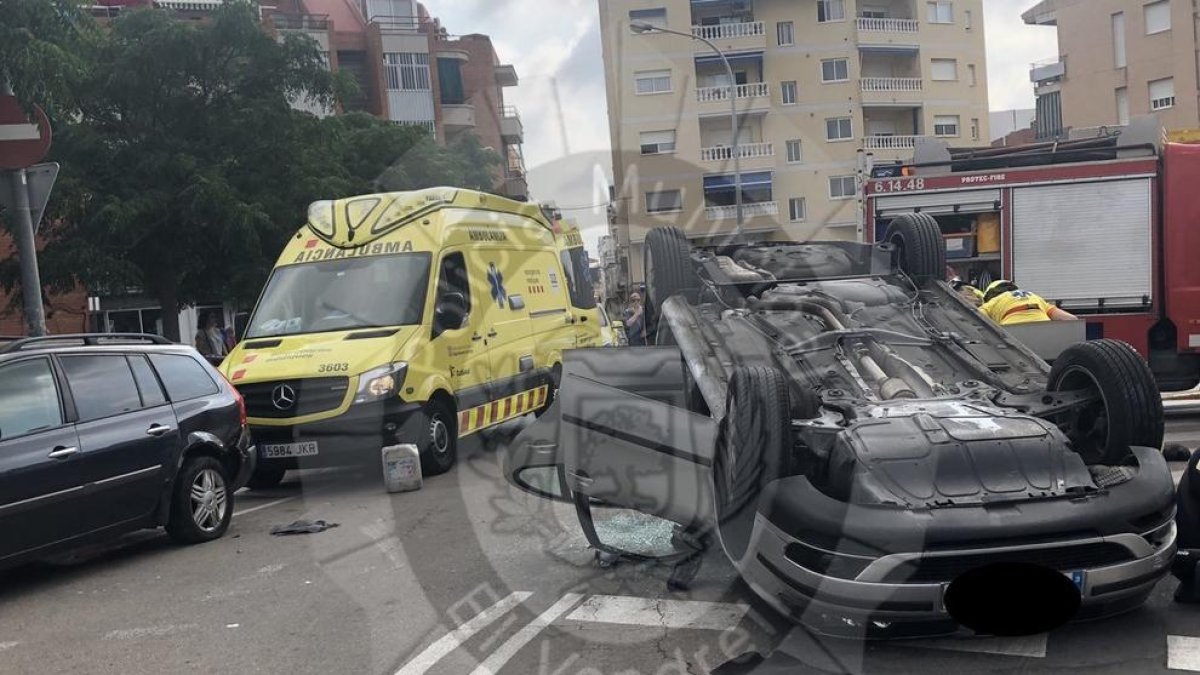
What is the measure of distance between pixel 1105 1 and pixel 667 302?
136 feet

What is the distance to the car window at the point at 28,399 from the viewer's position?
19.4ft

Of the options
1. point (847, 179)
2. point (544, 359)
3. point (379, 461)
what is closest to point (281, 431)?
point (379, 461)

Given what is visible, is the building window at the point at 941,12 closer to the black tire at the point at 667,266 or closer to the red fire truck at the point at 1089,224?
the red fire truck at the point at 1089,224

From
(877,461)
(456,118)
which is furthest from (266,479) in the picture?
(456,118)

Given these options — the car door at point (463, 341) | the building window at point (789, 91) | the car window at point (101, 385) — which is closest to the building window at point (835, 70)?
the building window at point (789, 91)

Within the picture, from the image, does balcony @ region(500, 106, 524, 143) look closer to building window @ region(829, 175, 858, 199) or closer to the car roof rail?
building window @ region(829, 175, 858, 199)

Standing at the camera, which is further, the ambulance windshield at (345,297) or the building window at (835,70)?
the building window at (835,70)

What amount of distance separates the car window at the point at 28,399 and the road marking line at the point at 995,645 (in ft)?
15.9

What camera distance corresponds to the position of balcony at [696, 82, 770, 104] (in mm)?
44688

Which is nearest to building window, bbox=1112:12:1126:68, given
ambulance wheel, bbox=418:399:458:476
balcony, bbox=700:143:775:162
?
balcony, bbox=700:143:775:162

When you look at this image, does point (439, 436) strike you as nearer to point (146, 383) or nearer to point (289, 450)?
point (289, 450)

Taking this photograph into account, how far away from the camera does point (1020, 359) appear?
600 centimetres

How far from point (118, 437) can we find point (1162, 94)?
135ft

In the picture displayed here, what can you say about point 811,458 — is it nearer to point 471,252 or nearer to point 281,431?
point 281,431
